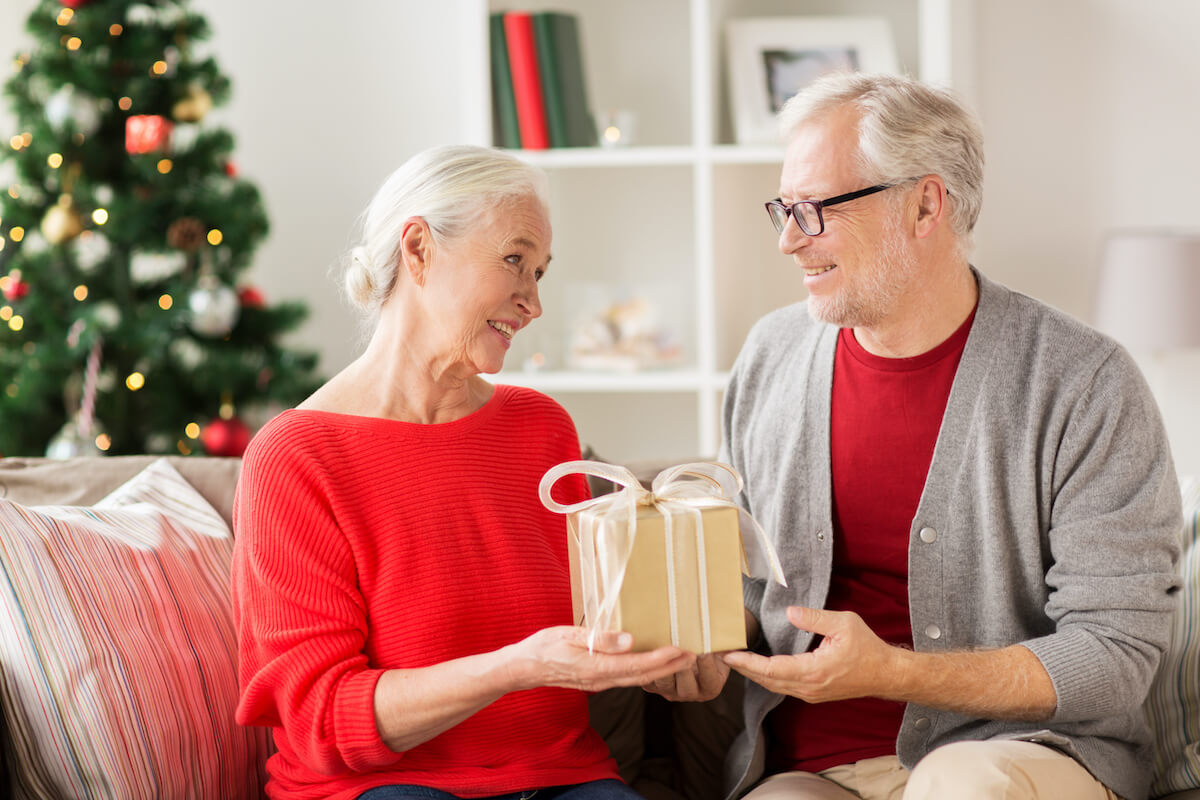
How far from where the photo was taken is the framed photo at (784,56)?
3057 millimetres

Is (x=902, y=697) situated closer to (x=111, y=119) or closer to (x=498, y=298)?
(x=498, y=298)

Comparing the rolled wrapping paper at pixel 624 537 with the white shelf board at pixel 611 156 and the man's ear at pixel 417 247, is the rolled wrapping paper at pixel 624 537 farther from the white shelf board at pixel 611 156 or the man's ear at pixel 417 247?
the white shelf board at pixel 611 156

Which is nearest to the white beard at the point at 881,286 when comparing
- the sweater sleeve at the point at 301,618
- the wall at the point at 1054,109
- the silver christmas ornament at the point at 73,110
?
the sweater sleeve at the point at 301,618

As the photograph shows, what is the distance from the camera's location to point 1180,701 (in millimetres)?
1671

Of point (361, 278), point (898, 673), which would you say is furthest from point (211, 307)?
point (898, 673)

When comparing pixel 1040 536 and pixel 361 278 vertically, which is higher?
pixel 361 278

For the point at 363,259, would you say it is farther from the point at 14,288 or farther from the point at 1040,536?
the point at 14,288

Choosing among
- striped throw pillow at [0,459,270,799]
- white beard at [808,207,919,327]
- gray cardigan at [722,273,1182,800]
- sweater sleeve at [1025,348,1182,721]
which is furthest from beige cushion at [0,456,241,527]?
sweater sleeve at [1025,348,1182,721]

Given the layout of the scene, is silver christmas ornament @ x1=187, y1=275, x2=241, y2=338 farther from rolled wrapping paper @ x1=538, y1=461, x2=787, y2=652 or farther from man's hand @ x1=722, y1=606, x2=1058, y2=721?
man's hand @ x1=722, y1=606, x2=1058, y2=721

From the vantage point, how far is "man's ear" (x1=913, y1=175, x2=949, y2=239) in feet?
5.29

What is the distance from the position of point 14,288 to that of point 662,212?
5.76ft

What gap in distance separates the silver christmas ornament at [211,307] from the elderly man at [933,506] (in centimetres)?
177

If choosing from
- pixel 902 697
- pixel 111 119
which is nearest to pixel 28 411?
pixel 111 119

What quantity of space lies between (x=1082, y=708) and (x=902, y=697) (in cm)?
23
